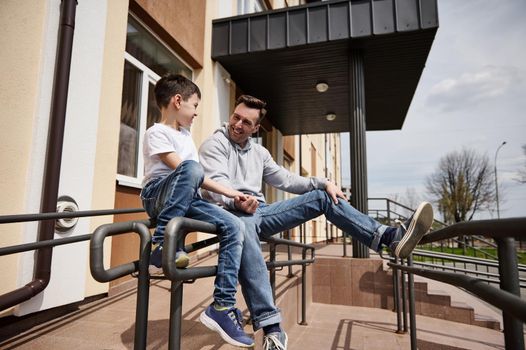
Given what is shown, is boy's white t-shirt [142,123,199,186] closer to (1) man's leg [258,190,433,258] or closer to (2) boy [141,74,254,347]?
(2) boy [141,74,254,347]

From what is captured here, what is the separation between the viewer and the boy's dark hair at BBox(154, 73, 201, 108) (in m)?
→ 2.15

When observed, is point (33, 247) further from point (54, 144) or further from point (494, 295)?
point (494, 295)

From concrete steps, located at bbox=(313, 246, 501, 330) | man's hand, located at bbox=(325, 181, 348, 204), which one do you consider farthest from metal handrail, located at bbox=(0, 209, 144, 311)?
concrete steps, located at bbox=(313, 246, 501, 330)

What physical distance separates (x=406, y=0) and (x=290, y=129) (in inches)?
230

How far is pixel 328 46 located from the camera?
235 inches

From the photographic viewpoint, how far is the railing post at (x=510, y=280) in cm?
104

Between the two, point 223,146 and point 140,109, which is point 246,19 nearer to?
point 140,109

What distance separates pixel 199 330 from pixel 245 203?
40.4 inches

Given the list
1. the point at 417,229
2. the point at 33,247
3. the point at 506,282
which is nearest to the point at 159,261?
the point at 33,247

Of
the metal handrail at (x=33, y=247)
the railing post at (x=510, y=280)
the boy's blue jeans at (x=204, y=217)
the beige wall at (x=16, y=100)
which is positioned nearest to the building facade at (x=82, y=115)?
the beige wall at (x=16, y=100)

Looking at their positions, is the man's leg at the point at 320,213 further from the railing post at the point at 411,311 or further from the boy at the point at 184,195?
the railing post at the point at 411,311

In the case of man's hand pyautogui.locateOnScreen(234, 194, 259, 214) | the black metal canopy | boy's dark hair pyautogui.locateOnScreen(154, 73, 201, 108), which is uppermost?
the black metal canopy

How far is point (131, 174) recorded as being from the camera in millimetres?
4336

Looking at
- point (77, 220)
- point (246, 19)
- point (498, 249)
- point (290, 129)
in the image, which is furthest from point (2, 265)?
point (290, 129)
